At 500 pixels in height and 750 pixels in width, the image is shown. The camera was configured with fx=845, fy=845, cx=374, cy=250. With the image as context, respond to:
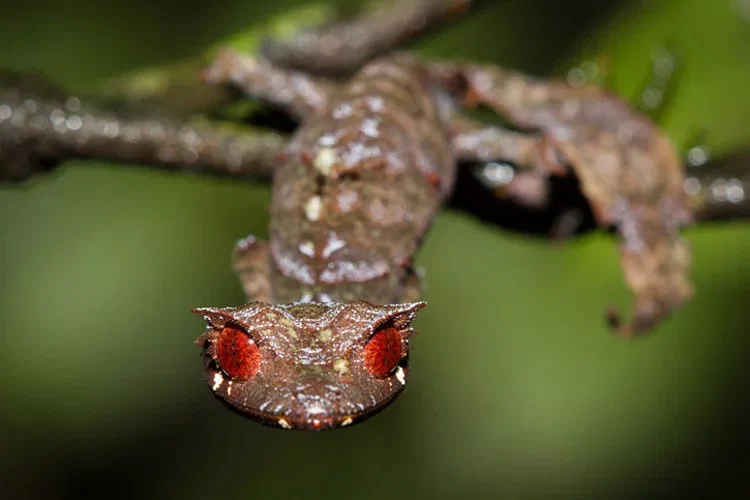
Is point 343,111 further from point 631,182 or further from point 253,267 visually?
point 631,182

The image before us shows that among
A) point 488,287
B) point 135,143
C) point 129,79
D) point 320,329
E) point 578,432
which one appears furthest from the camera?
point 488,287

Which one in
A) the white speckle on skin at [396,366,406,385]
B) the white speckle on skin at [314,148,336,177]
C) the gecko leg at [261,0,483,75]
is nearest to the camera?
the white speckle on skin at [396,366,406,385]

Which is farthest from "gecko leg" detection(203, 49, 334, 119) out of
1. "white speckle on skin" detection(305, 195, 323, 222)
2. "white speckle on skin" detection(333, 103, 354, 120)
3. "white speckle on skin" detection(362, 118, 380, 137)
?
"white speckle on skin" detection(305, 195, 323, 222)

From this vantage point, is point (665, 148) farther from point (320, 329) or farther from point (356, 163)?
point (320, 329)

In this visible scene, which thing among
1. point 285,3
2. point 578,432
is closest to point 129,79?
point 285,3

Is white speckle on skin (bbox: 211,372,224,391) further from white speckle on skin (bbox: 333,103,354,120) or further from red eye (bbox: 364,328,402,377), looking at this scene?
white speckle on skin (bbox: 333,103,354,120)
